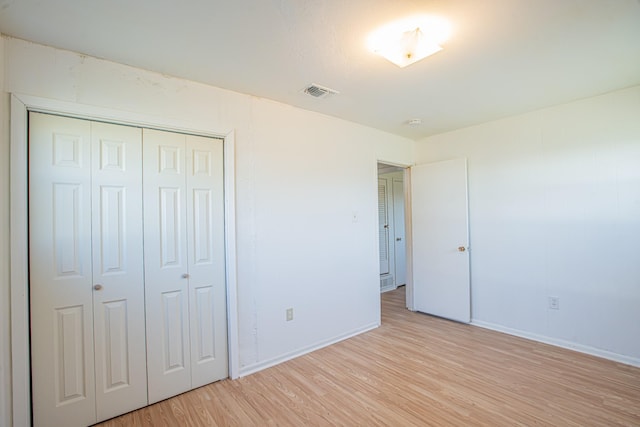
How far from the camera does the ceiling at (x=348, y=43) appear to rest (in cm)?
150

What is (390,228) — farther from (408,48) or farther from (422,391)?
(408,48)

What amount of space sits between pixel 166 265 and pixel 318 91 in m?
1.82

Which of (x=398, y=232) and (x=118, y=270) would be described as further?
(x=398, y=232)

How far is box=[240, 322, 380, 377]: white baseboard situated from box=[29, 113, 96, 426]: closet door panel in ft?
3.47

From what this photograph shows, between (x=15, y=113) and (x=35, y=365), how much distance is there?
57.1 inches

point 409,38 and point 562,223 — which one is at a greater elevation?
point 409,38

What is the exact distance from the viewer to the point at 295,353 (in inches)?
110

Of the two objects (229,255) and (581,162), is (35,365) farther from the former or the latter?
(581,162)

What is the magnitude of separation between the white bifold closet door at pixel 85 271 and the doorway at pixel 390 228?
397 cm

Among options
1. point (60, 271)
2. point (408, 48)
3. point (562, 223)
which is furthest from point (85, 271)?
point (562, 223)

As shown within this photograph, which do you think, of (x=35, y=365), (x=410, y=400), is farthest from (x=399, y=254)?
(x=35, y=365)

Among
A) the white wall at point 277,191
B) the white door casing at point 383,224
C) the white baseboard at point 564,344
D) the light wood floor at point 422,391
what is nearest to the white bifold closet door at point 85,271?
the white wall at point 277,191

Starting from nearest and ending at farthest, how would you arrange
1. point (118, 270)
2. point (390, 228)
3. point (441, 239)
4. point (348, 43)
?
point (348, 43) < point (118, 270) < point (441, 239) < point (390, 228)

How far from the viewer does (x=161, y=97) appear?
2143 mm
